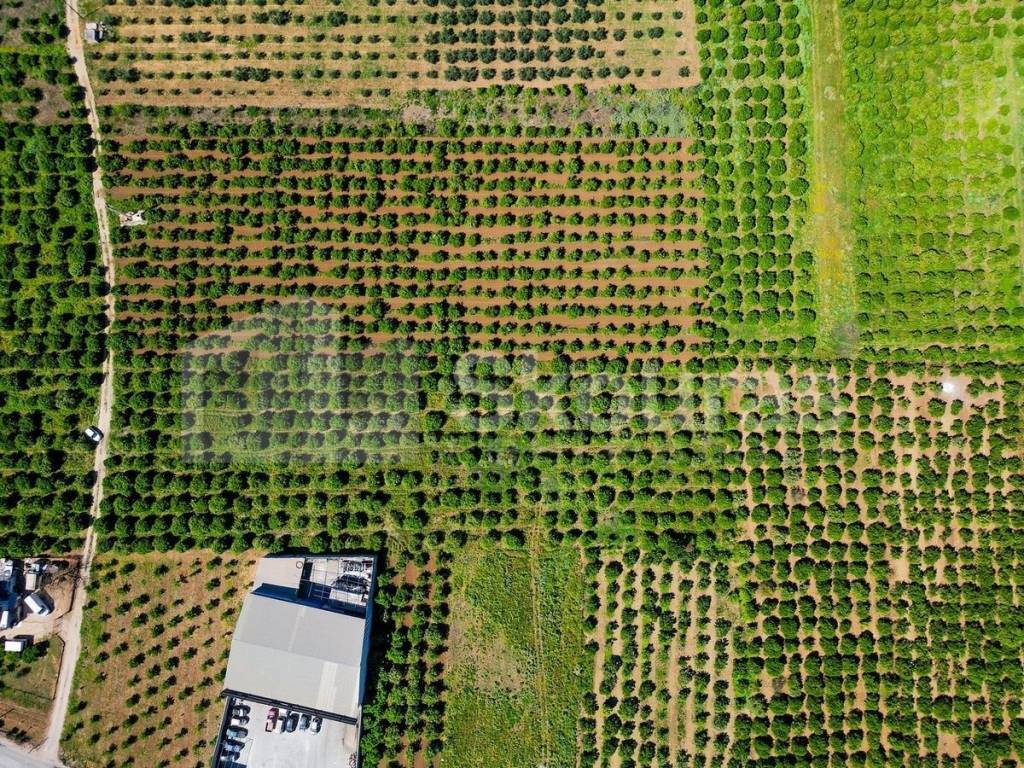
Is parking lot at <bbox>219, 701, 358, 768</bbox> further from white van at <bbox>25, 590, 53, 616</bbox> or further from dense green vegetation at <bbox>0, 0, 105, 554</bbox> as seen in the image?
dense green vegetation at <bbox>0, 0, 105, 554</bbox>

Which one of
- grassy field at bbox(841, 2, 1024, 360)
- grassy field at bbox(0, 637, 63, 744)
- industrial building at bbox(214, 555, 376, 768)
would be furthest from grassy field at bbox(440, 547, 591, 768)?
grassy field at bbox(841, 2, 1024, 360)

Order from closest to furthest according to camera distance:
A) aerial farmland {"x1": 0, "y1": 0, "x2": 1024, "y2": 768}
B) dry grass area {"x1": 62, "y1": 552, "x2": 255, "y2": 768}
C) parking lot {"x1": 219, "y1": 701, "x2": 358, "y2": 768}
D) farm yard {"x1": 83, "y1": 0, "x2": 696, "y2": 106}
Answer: parking lot {"x1": 219, "y1": 701, "x2": 358, "y2": 768}
dry grass area {"x1": 62, "y1": 552, "x2": 255, "y2": 768}
aerial farmland {"x1": 0, "y1": 0, "x2": 1024, "y2": 768}
farm yard {"x1": 83, "y1": 0, "x2": 696, "y2": 106}

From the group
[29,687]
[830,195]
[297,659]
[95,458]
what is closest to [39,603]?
[29,687]

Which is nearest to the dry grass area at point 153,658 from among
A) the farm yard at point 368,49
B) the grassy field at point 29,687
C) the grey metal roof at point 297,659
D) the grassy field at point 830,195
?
the grassy field at point 29,687

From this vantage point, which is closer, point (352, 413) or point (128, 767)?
point (128, 767)

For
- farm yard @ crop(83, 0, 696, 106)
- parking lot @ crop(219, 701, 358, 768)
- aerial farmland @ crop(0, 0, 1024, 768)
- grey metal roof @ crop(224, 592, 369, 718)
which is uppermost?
farm yard @ crop(83, 0, 696, 106)

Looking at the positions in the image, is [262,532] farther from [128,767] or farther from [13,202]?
[13,202]

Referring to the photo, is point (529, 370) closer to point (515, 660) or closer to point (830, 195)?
point (515, 660)

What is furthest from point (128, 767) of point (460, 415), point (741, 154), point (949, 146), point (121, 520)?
point (949, 146)
